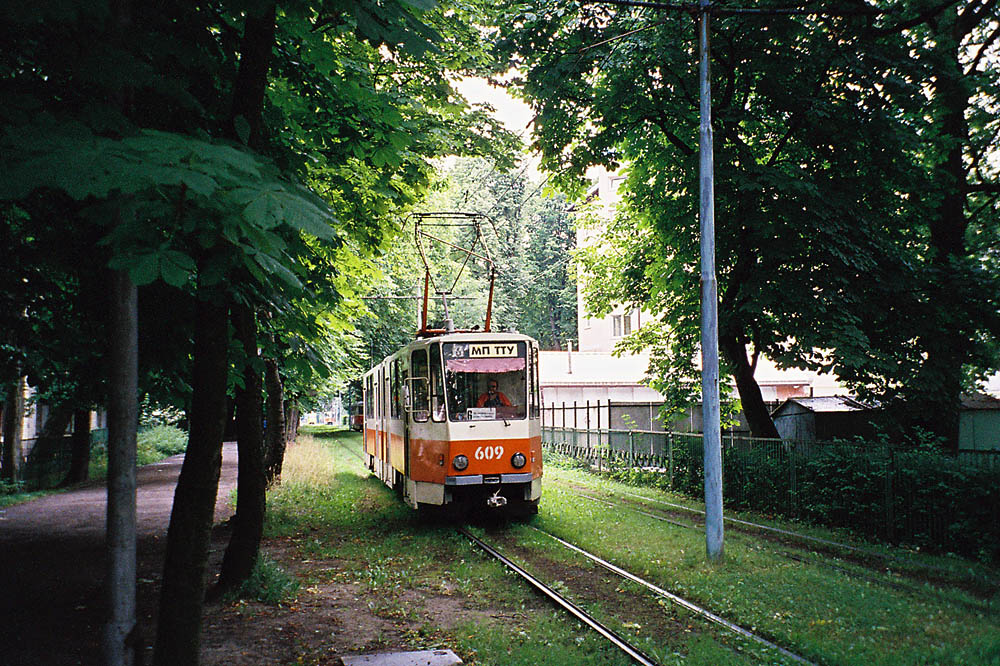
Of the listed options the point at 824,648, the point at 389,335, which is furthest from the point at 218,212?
the point at 389,335

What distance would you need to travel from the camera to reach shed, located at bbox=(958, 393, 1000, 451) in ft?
66.5

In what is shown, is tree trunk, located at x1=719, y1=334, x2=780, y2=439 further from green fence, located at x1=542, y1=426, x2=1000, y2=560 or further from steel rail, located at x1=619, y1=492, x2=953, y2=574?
steel rail, located at x1=619, y1=492, x2=953, y2=574

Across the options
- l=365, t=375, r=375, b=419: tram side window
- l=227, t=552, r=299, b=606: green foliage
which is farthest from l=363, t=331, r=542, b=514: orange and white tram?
l=365, t=375, r=375, b=419: tram side window

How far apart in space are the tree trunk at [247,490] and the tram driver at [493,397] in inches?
213

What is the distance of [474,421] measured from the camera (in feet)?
46.4

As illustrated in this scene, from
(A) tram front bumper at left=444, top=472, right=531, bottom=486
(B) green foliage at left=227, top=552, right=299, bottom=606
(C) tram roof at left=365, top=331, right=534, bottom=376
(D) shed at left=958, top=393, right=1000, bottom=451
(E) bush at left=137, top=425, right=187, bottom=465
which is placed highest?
(C) tram roof at left=365, top=331, right=534, bottom=376

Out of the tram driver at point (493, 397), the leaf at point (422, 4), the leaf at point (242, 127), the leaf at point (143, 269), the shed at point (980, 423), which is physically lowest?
the shed at point (980, 423)

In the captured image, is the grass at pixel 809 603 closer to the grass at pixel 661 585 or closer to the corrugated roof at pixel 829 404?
the grass at pixel 661 585

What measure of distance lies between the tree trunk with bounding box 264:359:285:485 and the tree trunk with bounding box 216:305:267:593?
3411mm

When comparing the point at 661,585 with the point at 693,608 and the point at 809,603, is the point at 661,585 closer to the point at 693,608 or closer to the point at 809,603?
the point at 693,608

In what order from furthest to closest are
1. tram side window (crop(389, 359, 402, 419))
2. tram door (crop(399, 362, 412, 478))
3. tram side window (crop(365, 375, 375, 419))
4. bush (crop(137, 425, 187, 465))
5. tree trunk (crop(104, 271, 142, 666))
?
bush (crop(137, 425, 187, 465))
tram side window (crop(365, 375, 375, 419))
tram side window (crop(389, 359, 402, 419))
tram door (crop(399, 362, 412, 478))
tree trunk (crop(104, 271, 142, 666))

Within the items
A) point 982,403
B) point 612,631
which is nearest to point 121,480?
point 612,631

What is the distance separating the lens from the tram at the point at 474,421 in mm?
14047

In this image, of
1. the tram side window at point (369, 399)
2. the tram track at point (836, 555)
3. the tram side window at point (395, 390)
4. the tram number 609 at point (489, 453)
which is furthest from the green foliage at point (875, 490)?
the tram side window at point (369, 399)
